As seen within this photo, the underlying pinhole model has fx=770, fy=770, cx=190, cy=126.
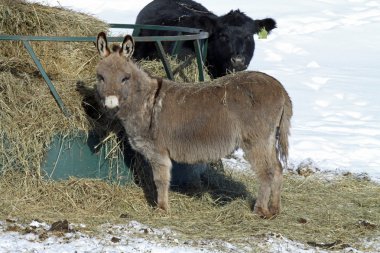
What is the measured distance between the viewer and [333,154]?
34.1 feet

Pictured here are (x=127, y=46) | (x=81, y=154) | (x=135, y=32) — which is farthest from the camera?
(x=135, y=32)

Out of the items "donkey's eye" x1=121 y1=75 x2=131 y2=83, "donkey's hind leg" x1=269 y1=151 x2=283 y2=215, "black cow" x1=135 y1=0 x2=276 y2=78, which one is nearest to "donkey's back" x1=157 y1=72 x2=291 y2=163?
"donkey's hind leg" x1=269 y1=151 x2=283 y2=215

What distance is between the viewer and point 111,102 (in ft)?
22.8

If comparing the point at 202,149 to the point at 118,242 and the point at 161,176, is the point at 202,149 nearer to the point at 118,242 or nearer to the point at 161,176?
the point at 161,176

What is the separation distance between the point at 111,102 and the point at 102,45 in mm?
652

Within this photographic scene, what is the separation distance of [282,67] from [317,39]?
12.7ft

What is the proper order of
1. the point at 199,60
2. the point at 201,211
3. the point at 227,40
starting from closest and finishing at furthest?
the point at 201,211 → the point at 199,60 → the point at 227,40

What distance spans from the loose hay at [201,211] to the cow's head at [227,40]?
268cm

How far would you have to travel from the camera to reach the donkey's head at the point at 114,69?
714 centimetres

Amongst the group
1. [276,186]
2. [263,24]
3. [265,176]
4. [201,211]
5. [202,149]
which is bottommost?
[201,211]

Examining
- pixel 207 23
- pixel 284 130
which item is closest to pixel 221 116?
pixel 284 130

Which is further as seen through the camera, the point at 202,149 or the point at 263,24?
the point at 263,24

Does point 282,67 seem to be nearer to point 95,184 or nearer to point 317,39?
point 317,39

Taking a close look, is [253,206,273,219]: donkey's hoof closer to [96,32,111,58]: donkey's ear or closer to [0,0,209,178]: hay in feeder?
[0,0,209,178]: hay in feeder
